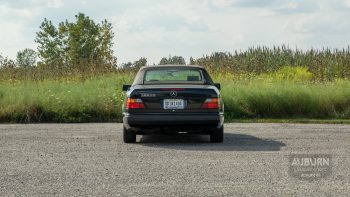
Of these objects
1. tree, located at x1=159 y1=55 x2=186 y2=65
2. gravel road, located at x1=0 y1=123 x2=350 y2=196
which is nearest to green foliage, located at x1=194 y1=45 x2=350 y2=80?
tree, located at x1=159 y1=55 x2=186 y2=65

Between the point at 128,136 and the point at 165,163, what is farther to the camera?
the point at 128,136

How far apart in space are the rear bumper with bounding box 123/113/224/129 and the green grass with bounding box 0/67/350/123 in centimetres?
613

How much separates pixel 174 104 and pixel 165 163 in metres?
2.31

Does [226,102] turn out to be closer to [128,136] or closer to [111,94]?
[111,94]

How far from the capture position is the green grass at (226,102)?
17078 millimetres

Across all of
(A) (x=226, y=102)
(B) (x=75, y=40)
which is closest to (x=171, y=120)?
(A) (x=226, y=102)

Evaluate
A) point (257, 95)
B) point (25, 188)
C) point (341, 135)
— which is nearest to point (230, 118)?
point (257, 95)

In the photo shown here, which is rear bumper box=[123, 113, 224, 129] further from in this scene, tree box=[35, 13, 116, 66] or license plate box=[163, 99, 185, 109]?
tree box=[35, 13, 116, 66]

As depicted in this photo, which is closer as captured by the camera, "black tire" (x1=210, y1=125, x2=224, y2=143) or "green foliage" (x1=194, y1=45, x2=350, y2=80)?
"black tire" (x1=210, y1=125, x2=224, y2=143)

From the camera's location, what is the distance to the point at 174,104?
11008 millimetres

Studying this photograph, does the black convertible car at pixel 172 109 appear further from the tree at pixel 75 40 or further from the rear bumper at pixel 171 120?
the tree at pixel 75 40

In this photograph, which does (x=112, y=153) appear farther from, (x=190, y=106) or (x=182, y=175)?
(x=182, y=175)

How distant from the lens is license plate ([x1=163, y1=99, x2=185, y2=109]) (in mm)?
10992

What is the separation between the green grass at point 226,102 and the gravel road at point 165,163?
2.81 m
